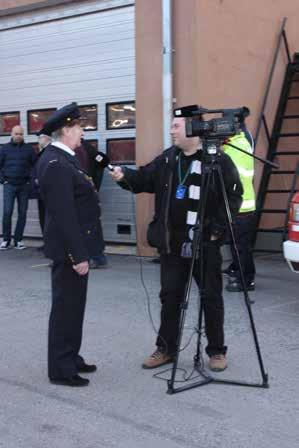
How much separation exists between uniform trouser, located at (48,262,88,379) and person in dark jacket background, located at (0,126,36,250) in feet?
21.3

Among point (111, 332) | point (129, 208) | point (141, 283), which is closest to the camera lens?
point (111, 332)

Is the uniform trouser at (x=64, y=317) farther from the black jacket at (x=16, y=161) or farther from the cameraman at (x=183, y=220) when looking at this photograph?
the black jacket at (x=16, y=161)

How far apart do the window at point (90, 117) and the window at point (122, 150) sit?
42cm

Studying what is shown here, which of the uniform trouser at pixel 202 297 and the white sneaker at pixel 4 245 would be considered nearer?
the uniform trouser at pixel 202 297

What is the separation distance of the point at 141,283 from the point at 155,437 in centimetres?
436

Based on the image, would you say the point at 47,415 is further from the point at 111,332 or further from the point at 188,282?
the point at 111,332

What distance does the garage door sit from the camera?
34.5 ft

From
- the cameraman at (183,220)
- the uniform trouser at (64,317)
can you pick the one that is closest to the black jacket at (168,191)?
the cameraman at (183,220)

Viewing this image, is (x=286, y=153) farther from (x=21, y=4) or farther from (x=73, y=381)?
(x=73, y=381)

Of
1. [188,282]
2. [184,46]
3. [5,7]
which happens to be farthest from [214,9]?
[188,282]

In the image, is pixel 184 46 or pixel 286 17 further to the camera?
pixel 286 17

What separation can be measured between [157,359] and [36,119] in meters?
7.30

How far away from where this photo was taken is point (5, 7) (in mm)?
11695

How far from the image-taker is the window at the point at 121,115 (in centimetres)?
1050
